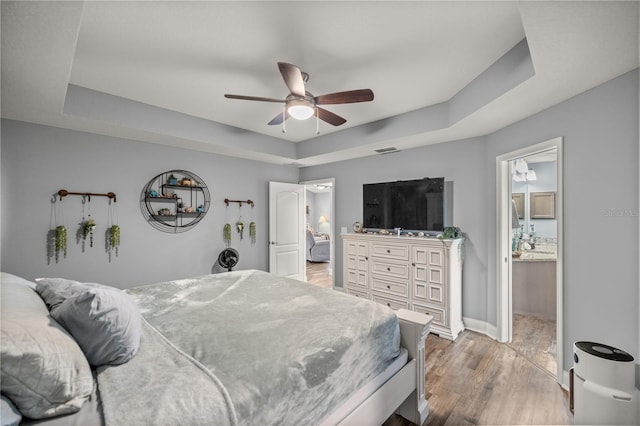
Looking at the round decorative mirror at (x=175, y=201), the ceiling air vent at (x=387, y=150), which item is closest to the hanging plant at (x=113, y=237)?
the round decorative mirror at (x=175, y=201)

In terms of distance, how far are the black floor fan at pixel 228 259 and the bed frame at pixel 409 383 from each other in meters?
2.88

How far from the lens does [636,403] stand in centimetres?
158

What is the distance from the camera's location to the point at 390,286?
3.69 meters

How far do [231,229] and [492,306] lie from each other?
3.72m

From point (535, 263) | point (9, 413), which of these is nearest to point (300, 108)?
point (9, 413)

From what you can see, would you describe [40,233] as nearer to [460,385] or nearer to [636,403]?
[460,385]

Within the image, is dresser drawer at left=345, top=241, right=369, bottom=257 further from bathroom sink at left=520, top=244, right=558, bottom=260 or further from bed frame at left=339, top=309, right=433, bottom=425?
bathroom sink at left=520, top=244, right=558, bottom=260

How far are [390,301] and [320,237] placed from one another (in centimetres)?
531

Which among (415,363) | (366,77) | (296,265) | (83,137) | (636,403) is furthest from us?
(296,265)

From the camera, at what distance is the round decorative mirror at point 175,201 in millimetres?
3584

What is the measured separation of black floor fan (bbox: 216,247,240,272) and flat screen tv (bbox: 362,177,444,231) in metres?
2.11

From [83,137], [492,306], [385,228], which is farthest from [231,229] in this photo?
[492,306]

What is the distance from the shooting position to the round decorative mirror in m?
3.58

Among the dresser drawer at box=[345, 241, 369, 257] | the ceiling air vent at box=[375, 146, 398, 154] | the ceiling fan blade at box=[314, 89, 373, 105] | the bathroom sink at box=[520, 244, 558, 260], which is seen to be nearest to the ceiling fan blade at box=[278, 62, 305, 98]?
the ceiling fan blade at box=[314, 89, 373, 105]
